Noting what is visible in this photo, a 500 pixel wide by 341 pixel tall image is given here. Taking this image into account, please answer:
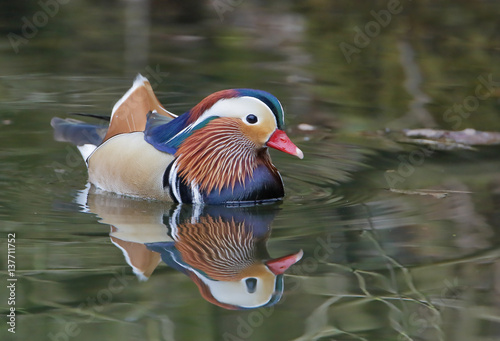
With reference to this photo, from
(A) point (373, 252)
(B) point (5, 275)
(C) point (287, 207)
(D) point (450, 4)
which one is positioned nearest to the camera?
(B) point (5, 275)

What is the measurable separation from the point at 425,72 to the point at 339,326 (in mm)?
5881

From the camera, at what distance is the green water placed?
4031 millimetres

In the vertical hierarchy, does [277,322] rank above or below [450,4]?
below

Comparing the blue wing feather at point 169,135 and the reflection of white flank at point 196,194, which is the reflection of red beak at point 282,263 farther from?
the blue wing feather at point 169,135

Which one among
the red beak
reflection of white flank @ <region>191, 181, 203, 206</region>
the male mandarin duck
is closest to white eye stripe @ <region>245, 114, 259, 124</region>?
the male mandarin duck

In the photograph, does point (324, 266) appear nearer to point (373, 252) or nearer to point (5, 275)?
point (373, 252)

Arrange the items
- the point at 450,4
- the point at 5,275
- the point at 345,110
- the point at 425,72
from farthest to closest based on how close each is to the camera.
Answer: the point at 450,4
the point at 425,72
the point at 345,110
the point at 5,275

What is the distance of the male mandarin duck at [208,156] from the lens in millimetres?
5703

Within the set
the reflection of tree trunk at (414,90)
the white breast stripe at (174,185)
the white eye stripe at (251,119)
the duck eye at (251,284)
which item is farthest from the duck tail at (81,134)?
the reflection of tree trunk at (414,90)

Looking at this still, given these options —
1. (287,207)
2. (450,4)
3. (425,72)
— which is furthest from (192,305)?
(450,4)

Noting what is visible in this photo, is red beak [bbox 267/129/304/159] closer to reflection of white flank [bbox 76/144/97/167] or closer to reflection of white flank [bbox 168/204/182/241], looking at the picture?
reflection of white flank [bbox 168/204/182/241]

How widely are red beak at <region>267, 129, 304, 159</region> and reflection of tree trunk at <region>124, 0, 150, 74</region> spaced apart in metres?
4.08

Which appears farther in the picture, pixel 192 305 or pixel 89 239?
pixel 89 239

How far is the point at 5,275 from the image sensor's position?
14.4 ft
